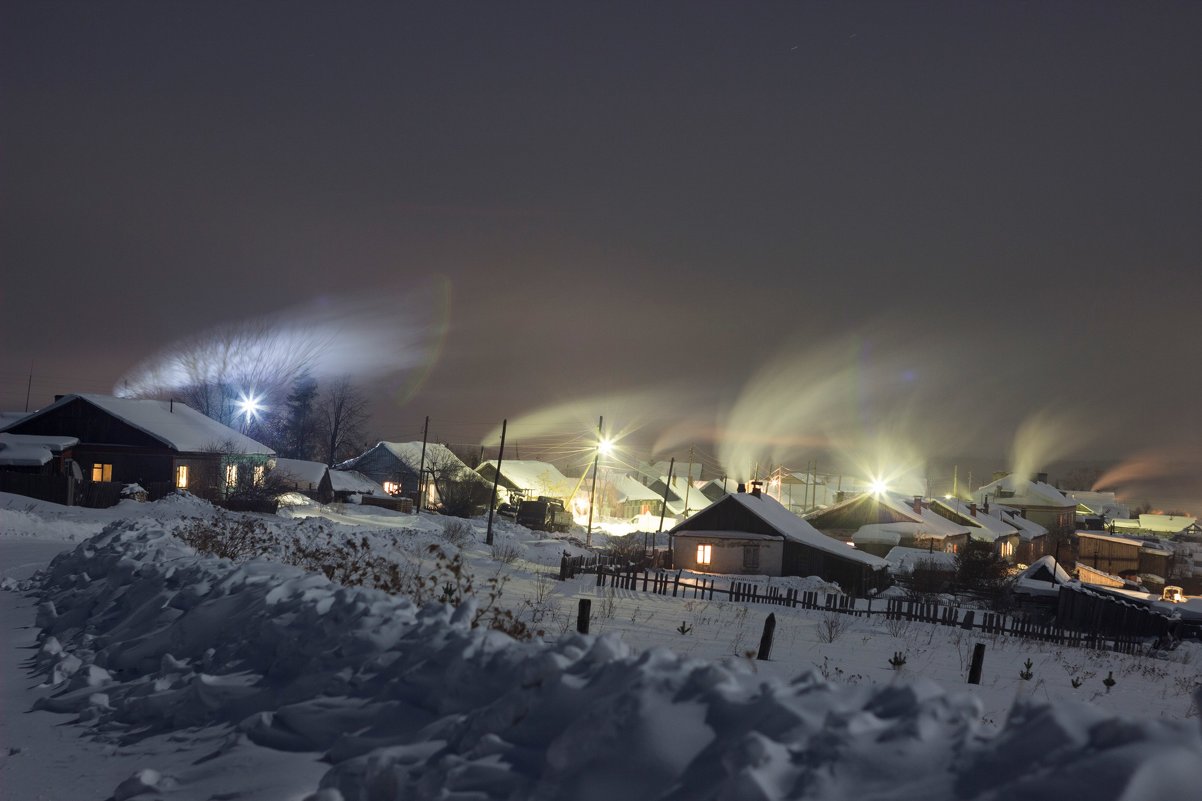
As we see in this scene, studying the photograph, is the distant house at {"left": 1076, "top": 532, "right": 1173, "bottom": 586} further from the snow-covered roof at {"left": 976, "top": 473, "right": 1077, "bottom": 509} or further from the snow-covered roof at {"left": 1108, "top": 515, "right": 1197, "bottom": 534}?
the snow-covered roof at {"left": 1108, "top": 515, "right": 1197, "bottom": 534}

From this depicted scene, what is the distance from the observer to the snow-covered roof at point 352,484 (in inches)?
2714

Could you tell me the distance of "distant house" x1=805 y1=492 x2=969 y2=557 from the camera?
60.3 metres

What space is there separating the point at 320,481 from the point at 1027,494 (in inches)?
3194

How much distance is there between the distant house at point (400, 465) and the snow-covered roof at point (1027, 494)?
220 ft

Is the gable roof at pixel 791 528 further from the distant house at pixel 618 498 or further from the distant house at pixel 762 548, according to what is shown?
the distant house at pixel 618 498

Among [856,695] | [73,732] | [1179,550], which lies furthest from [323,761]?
[1179,550]

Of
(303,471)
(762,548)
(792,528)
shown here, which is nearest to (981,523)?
(792,528)

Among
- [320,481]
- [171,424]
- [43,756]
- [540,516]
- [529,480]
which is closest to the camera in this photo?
[43,756]

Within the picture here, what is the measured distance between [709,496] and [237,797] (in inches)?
4634

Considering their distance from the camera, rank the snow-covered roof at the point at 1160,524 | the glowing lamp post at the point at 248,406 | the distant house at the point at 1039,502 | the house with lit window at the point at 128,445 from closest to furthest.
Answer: the house with lit window at the point at 128,445 < the glowing lamp post at the point at 248,406 < the distant house at the point at 1039,502 < the snow-covered roof at the point at 1160,524

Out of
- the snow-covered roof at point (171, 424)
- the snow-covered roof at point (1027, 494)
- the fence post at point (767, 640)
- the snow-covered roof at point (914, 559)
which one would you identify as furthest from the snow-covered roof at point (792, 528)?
the snow-covered roof at point (1027, 494)

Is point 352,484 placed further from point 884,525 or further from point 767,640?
point 767,640

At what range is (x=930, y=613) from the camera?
29.6m

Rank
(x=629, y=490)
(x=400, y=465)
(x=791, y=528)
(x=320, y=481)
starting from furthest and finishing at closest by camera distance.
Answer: (x=629, y=490)
(x=400, y=465)
(x=320, y=481)
(x=791, y=528)
